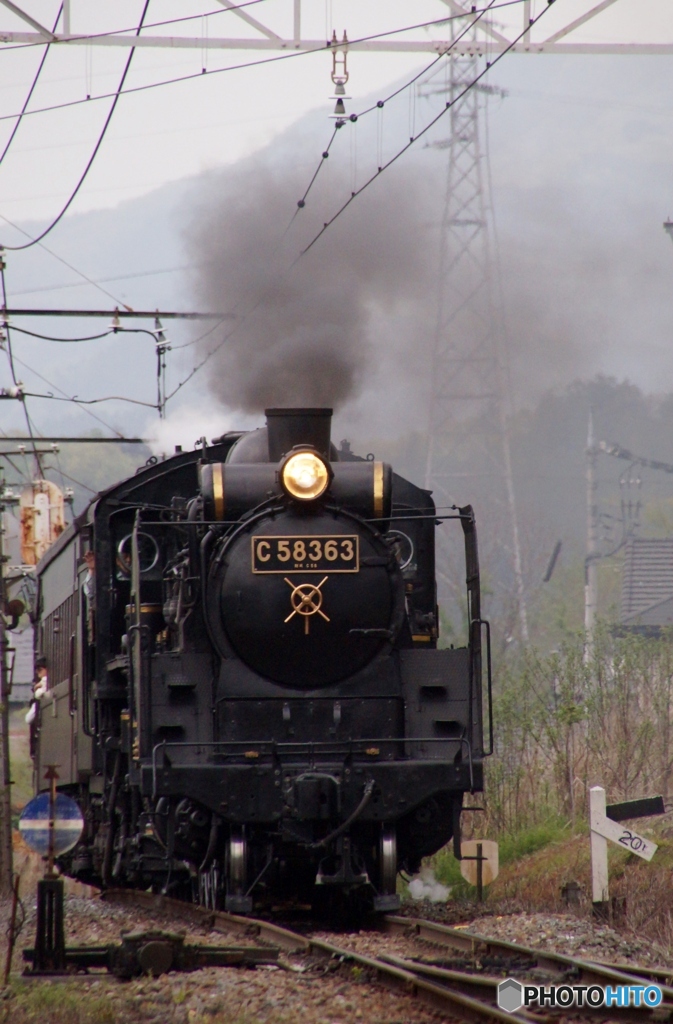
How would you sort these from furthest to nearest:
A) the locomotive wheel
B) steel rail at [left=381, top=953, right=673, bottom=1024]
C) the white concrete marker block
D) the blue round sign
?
the white concrete marker block < the locomotive wheel < the blue round sign < steel rail at [left=381, top=953, right=673, bottom=1024]

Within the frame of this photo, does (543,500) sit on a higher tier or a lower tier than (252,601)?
higher

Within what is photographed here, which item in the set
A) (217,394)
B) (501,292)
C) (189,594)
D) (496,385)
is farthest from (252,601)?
(496,385)

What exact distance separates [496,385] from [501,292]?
13.0 meters

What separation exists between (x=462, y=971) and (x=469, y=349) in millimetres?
22504

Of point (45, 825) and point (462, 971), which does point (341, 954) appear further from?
point (45, 825)

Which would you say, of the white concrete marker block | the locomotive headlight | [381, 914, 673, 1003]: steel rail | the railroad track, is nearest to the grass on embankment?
the white concrete marker block

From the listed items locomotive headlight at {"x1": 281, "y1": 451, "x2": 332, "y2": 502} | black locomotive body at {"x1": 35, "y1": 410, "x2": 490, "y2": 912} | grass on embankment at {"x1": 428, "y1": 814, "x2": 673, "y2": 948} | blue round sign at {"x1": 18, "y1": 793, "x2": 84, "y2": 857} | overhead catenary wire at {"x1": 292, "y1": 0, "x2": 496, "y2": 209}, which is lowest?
grass on embankment at {"x1": 428, "y1": 814, "x2": 673, "y2": 948}

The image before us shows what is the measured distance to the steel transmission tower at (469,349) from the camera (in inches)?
714

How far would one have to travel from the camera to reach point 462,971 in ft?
25.1

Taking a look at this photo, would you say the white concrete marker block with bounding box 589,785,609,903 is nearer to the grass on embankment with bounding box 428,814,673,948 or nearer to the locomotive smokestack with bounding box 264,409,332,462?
the grass on embankment with bounding box 428,814,673,948

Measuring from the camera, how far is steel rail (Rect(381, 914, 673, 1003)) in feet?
22.1

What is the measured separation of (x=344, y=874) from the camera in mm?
8969

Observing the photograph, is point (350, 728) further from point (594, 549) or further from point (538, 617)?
point (538, 617)

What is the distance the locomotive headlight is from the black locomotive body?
0.03 feet
